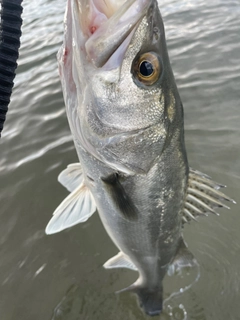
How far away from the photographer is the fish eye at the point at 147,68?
53.9 inches

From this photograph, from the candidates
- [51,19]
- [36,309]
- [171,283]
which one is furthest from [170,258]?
[51,19]

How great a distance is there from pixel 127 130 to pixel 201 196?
71 centimetres

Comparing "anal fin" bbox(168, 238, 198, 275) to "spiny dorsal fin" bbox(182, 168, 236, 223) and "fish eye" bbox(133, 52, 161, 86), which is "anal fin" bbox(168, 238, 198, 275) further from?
"fish eye" bbox(133, 52, 161, 86)

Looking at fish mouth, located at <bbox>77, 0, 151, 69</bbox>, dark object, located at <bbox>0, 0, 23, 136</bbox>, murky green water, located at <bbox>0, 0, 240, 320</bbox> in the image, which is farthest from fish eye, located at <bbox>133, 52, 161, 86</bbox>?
murky green water, located at <bbox>0, 0, 240, 320</bbox>

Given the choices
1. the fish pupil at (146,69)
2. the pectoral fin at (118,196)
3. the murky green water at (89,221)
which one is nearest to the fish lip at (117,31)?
the fish pupil at (146,69)

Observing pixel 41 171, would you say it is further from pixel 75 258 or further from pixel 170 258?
pixel 170 258

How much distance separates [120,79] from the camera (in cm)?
138

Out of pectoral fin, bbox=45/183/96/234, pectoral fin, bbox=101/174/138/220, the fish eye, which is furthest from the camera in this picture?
pectoral fin, bbox=45/183/96/234

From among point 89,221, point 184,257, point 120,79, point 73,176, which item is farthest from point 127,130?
point 89,221

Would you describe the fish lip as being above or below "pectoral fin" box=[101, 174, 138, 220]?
above

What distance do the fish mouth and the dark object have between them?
10.1 inches

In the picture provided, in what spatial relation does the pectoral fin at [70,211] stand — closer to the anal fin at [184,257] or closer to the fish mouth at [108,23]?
the anal fin at [184,257]

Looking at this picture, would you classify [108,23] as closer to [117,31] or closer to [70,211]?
[117,31]

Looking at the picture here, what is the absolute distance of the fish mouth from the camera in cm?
122
